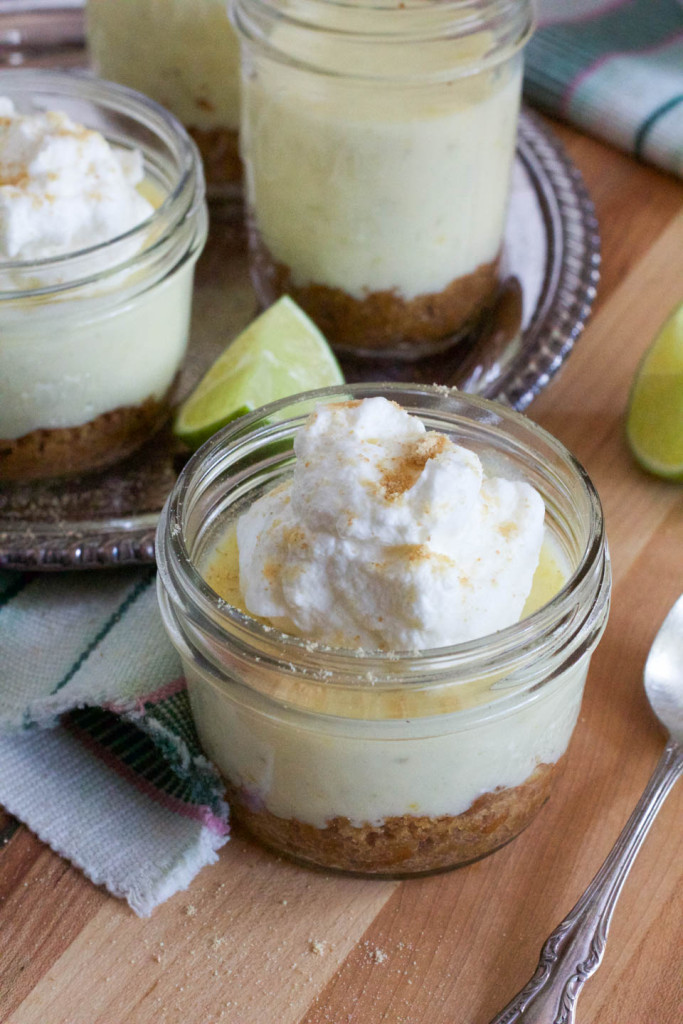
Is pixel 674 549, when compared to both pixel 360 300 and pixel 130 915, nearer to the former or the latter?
pixel 360 300

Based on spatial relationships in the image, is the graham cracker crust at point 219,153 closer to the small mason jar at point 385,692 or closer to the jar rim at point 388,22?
the jar rim at point 388,22

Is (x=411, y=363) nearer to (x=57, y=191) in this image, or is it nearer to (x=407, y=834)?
(x=57, y=191)

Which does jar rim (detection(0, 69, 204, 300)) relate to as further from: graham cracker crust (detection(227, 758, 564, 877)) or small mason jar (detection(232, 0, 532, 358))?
graham cracker crust (detection(227, 758, 564, 877))

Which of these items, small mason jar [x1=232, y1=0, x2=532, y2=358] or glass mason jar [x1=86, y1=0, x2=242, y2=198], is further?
glass mason jar [x1=86, y1=0, x2=242, y2=198]

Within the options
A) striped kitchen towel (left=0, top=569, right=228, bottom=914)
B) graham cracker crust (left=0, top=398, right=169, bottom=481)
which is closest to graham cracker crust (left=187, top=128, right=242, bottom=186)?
graham cracker crust (left=0, top=398, right=169, bottom=481)

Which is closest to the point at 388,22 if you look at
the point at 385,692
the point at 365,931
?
the point at 385,692

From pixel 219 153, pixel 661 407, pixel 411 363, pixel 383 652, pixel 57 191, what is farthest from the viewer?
pixel 219 153

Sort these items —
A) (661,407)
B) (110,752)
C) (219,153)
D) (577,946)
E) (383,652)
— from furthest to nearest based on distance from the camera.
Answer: (219,153) → (661,407) → (110,752) → (577,946) → (383,652)
